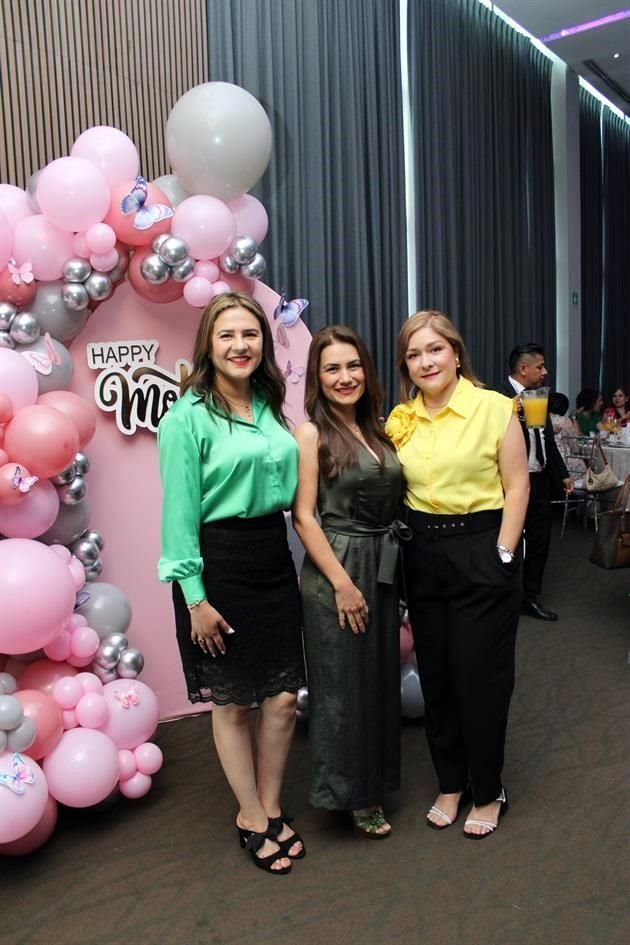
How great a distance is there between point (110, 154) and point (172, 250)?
0.36 m

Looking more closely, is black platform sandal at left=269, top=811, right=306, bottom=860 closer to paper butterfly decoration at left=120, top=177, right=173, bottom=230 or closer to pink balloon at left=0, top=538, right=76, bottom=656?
pink balloon at left=0, top=538, right=76, bottom=656

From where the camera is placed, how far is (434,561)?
2266mm

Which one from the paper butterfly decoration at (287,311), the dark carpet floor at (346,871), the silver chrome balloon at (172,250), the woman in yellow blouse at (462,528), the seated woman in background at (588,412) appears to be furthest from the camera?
the seated woman in background at (588,412)

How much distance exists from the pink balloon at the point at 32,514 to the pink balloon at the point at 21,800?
24.0 inches

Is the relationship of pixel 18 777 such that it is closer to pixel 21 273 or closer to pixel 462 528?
pixel 462 528

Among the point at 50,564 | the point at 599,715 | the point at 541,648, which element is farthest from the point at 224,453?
the point at 541,648

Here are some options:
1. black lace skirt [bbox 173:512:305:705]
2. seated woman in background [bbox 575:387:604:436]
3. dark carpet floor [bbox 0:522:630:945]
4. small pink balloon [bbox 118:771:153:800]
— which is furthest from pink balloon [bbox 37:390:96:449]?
seated woman in background [bbox 575:387:604:436]

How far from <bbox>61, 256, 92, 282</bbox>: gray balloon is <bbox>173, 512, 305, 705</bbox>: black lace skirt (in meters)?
1.02

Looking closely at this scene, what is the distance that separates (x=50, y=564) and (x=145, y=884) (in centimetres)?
87

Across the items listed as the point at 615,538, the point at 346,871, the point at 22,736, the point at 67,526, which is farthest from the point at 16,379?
the point at 615,538

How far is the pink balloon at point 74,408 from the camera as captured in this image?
99.3 inches

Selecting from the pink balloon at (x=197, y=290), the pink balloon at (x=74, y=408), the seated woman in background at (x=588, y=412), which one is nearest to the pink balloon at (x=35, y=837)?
the pink balloon at (x=74, y=408)

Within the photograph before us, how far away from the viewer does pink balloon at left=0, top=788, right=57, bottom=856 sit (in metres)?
2.29

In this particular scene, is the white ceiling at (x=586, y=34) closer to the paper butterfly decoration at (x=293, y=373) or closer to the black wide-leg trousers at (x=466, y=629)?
the paper butterfly decoration at (x=293, y=373)
